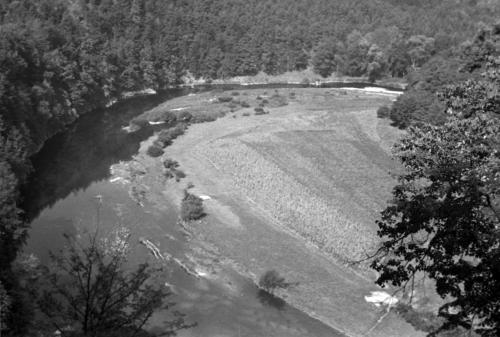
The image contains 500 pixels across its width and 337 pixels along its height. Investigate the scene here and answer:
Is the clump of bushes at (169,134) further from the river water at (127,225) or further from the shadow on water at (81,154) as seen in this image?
the river water at (127,225)

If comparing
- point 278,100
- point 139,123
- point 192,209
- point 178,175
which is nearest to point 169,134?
point 139,123

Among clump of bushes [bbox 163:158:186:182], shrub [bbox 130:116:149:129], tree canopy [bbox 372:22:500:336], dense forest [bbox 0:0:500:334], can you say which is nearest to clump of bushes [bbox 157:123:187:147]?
shrub [bbox 130:116:149:129]

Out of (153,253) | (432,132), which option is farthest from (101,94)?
(432,132)

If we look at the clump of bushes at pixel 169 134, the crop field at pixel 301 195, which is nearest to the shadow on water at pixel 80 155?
the clump of bushes at pixel 169 134

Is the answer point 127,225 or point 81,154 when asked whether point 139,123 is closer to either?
point 81,154

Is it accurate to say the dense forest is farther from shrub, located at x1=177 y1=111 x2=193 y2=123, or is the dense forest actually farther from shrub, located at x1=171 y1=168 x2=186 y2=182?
shrub, located at x1=177 y1=111 x2=193 y2=123

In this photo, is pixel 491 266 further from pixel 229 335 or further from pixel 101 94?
pixel 101 94

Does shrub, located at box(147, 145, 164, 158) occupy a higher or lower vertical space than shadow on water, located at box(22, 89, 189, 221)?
higher
